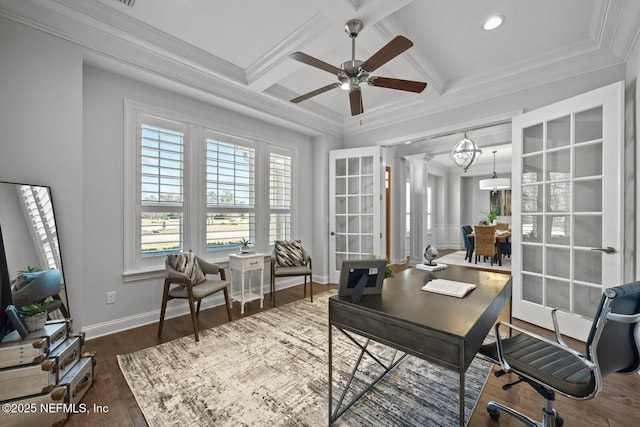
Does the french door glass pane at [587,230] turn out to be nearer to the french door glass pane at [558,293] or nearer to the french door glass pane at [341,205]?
the french door glass pane at [558,293]

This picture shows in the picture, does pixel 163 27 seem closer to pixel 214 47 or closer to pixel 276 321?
pixel 214 47

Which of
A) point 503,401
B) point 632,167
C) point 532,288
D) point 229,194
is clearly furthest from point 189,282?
point 632,167

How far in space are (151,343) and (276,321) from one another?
4.01ft

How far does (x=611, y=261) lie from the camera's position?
2.34 meters

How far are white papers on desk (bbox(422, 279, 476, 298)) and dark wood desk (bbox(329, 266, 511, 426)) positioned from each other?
33mm

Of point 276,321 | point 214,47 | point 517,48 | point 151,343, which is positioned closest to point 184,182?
point 214,47

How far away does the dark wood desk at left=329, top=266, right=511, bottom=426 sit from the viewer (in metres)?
1.10

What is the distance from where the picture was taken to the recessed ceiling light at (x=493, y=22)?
2389 millimetres

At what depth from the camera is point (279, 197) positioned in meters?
4.44

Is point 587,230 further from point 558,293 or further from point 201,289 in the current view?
point 201,289

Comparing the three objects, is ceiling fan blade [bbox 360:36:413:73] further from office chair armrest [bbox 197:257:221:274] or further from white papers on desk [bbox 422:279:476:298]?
office chair armrest [bbox 197:257:221:274]

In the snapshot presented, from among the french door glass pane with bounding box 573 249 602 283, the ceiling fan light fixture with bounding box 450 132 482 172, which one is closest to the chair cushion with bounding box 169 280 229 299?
the french door glass pane with bounding box 573 249 602 283

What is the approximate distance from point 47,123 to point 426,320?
10.1 feet

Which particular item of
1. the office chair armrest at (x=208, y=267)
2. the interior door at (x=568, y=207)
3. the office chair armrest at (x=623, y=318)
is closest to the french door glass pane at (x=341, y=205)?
the office chair armrest at (x=208, y=267)
